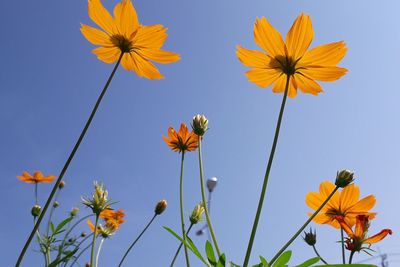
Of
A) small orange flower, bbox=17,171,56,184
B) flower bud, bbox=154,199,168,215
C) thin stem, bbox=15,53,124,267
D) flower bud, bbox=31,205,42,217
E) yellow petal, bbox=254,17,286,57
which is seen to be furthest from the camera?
small orange flower, bbox=17,171,56,184

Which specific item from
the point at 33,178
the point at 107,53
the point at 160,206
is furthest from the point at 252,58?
the point at 33,178

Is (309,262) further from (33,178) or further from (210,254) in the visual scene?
(33,178)

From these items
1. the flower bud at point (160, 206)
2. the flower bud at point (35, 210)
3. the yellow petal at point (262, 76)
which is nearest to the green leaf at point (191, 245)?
the yellow petal at point (262, 76)

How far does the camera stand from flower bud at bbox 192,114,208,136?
1.67m

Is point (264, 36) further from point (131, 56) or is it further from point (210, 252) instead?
point (210, 252)

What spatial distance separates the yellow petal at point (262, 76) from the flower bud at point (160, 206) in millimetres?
1238

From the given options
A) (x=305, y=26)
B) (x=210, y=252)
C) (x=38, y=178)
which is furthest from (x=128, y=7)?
(x=38, y=178)

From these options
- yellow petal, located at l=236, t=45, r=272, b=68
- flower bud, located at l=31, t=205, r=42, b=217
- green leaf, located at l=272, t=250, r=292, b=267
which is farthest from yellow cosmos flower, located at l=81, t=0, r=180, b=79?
flower bud, located at l=31, t=205, r=42, b=217

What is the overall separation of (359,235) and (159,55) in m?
1.12

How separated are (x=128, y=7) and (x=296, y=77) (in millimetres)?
704

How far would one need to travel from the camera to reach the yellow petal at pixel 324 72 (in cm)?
132

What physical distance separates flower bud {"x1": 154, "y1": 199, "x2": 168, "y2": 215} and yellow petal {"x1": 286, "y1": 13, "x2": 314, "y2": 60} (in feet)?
4.66

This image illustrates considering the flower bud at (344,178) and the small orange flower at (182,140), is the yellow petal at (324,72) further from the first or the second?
the small orange flower at (182,140)

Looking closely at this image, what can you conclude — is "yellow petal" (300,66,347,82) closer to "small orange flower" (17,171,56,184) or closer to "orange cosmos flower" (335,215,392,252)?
"orange cosmos flower" (335,215,392,252)
